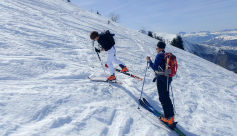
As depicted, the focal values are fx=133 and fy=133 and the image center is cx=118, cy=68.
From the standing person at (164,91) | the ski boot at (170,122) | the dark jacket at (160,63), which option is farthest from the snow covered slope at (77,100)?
the dark jacket at (160,63)

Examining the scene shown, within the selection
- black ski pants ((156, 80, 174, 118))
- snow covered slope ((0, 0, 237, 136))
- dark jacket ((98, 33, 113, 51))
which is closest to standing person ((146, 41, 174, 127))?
black ski pants ((156, 80, 174, 118))

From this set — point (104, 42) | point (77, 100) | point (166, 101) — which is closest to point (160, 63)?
point (166, 101)

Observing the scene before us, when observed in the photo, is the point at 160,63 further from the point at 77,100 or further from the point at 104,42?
the point at 77,100

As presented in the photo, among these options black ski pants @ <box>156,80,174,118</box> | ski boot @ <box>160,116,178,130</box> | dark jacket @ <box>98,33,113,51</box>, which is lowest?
ski boot @ <box>160,116,178,130</box>

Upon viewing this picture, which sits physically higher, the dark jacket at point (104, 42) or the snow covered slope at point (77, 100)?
the dark jacket at point (104, 42)

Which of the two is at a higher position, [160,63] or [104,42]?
[104,42]

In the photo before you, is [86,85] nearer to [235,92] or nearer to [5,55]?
[5,55]

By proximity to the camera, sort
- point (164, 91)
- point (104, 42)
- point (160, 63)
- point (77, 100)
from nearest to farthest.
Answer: point (160, 63) → point (164, 91) → point (77, 100) → point (104, 42)

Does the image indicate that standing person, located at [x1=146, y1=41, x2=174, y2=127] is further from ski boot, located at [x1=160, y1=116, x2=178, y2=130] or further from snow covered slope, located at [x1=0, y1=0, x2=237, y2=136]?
snow covered slope, located at [x1=0, y1=0, x2=237, y2=136]

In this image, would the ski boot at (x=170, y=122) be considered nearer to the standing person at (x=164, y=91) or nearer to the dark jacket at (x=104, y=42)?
the standing person at (x=164, y=91)

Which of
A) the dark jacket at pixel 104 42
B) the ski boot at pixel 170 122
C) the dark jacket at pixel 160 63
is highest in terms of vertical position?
the dark jacket at pixel 104 42

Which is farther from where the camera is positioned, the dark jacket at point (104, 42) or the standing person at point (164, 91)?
the dark jacket at point (104, 42)

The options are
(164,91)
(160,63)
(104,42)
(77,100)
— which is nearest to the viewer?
(160,63)

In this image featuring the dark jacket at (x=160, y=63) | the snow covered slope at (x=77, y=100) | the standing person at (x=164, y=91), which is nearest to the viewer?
the snow covered slope at (x=77, y=100)
